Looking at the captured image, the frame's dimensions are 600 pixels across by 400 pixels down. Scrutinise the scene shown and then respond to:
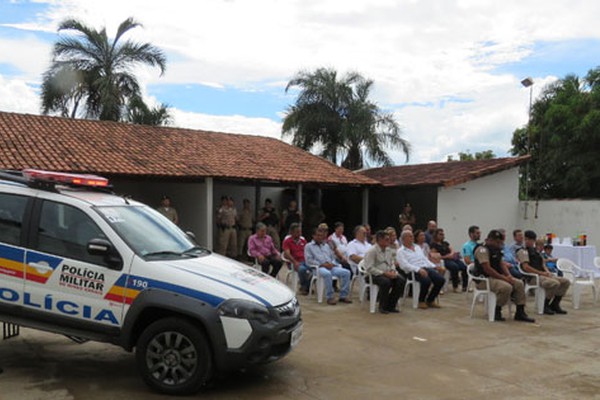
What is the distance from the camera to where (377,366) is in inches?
237

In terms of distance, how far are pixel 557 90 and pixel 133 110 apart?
17.3 metres

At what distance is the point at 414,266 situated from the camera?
31.6 ft

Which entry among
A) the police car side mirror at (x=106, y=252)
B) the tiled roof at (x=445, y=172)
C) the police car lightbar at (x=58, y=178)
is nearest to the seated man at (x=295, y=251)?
the police car lightbar at (x=58, y=178)

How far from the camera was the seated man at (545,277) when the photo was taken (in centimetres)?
927

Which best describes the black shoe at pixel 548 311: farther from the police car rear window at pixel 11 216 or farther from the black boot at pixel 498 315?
the police car rear window at pixel 11 216

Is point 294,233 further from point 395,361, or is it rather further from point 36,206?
point 36,206

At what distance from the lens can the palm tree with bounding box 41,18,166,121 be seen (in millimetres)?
22359

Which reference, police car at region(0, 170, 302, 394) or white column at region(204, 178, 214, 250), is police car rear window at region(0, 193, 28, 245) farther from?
white column at region(204, 178, 214, 250)

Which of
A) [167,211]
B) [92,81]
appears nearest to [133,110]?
[92,81]

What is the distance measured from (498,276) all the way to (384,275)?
166cm

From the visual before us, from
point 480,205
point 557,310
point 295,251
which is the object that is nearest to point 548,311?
point 557,310

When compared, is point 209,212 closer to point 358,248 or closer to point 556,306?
point 358,248

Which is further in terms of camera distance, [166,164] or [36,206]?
[166,164]

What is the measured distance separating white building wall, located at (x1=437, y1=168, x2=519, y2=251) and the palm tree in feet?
42.3
